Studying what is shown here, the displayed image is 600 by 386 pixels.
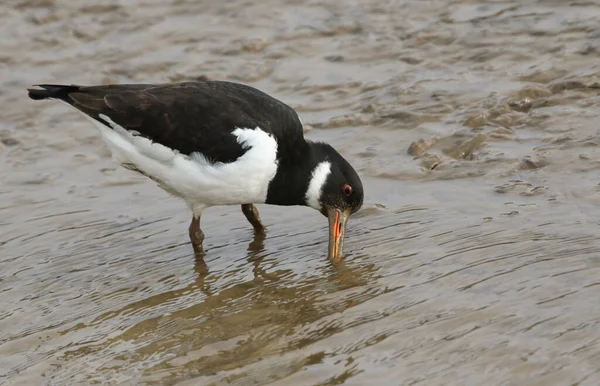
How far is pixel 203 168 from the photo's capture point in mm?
6539

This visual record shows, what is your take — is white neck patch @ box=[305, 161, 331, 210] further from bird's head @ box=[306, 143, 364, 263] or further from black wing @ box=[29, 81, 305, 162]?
black wing @ box=[29, 81, 305, 162]

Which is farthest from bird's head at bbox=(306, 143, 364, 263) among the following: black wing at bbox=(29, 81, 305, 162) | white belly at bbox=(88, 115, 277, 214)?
white belly at bbox=(88, 115, 277, 214)

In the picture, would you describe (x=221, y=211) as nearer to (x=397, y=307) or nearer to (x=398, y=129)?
(x=398, y=129)

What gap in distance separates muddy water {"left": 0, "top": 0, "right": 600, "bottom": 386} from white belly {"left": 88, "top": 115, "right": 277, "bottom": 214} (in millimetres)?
439

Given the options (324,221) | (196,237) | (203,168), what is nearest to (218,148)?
(203,168)

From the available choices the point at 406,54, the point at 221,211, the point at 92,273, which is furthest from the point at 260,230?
the point at 406,54

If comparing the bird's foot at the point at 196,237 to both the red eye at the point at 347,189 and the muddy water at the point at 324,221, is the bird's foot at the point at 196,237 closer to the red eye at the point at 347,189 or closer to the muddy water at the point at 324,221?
the muddy water at the point at 324,221

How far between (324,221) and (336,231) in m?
0.63

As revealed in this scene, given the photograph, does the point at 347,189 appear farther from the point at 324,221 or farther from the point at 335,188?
the point at 324,221

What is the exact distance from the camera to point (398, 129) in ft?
27.3

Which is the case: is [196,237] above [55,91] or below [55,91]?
below

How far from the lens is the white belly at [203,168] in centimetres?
644

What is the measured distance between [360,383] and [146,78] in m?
5.72

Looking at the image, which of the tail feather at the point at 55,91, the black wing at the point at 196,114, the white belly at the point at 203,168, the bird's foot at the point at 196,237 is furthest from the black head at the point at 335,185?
the tail feather at the point at 55,91
